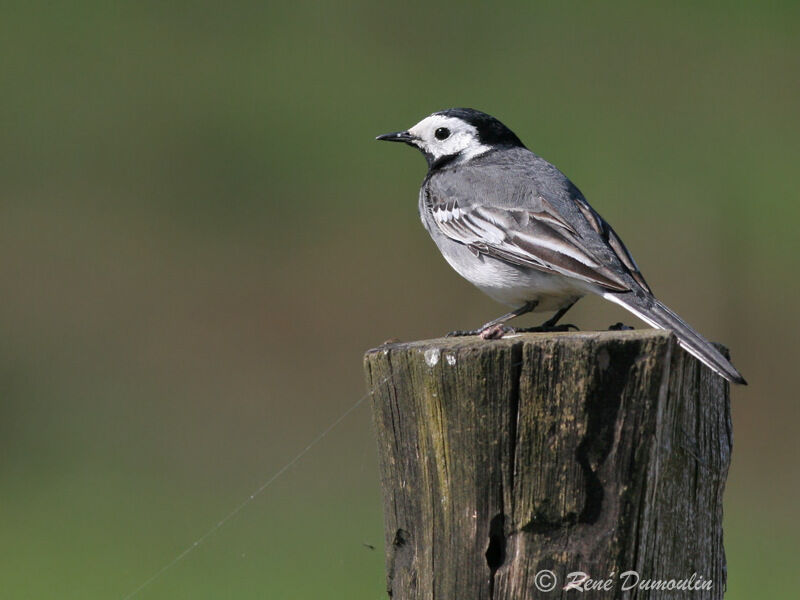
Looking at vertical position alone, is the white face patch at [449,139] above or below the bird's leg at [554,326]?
above

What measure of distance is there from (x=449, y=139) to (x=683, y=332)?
3457mm

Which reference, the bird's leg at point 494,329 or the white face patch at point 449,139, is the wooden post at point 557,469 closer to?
the bird's leg at point 494,329

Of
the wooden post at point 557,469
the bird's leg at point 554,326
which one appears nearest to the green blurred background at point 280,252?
the bird's leg at point 554,326

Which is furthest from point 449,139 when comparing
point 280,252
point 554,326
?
point 280,252

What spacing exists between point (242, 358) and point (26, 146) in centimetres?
480

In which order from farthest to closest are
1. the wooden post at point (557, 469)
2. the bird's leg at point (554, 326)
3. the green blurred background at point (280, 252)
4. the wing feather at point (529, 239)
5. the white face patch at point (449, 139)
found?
the green blurred background at point (280, 252), the white face patch at point (449, 139), the wing feather at point (529, 239), the bird's leg at point (554, 326), the wooden post at point (557, 469)

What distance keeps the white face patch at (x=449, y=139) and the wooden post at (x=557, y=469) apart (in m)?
3.60

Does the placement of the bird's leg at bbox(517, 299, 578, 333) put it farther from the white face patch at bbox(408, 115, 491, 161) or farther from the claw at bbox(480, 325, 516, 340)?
the white face patch at bbox(408, 115, 491, 161)

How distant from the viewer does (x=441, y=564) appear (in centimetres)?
386

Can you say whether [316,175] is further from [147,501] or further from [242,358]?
[147,501]

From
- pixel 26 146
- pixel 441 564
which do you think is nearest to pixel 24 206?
pixel 26 146

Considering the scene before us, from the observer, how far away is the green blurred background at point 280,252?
11.0 m

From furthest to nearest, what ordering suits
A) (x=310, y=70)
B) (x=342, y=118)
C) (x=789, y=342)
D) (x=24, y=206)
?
(x=310, y=70) < (x=342, y=118) < (x=24, y=206) < (x=789, y=342)

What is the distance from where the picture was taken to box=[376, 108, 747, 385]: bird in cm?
555
